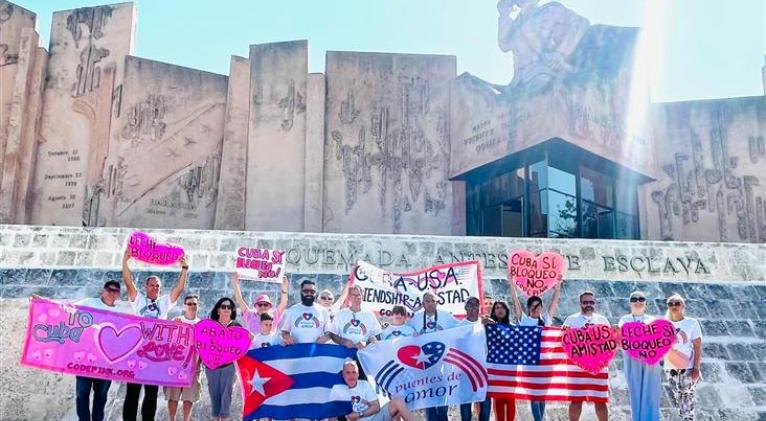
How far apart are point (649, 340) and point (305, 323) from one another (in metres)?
3.39

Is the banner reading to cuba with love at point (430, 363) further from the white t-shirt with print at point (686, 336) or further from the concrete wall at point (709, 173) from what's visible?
the concrete wall at point (709, 173)

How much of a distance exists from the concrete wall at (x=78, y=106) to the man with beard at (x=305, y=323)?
36.5 feet

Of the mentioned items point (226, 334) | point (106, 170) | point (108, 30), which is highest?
point (108, 30)

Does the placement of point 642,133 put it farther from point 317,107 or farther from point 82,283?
point 82,283

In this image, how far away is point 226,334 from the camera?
6.90m

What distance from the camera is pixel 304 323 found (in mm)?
7117

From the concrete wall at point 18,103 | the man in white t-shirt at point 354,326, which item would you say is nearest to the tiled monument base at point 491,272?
the man in white t-shirt at point 354,326

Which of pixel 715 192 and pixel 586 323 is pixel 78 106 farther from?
pixel 715 192

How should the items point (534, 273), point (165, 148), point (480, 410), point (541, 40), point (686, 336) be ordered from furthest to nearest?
1. point (165, 148)
2. point (541, 40)
3. point (534, 273)
4. point (480, 410)
5. point (686, 336)

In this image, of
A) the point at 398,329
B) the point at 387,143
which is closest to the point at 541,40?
the point at 387,143

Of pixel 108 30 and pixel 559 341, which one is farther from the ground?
pixel 108 30

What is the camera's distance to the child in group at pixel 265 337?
710cm

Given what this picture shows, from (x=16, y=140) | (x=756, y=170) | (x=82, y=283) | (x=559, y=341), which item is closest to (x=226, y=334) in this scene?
(x=559, y=341)

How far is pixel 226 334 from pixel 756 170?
46.9 feet
